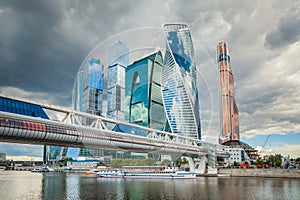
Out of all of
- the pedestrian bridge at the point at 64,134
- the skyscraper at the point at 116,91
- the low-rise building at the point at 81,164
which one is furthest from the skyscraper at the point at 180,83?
the pedestrian bridge at the point at 64,134

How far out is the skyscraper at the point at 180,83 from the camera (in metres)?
112

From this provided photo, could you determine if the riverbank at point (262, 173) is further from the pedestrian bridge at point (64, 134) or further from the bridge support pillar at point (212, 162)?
the pedestrian bridge at point (64, 134)

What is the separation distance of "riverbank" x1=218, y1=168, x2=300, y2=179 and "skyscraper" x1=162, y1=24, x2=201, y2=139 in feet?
115

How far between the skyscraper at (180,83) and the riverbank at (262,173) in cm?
3517

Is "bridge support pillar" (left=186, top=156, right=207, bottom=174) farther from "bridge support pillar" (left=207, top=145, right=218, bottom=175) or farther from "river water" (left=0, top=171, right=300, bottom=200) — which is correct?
"river water" (left=0, top=171, right=300, bottom=200)

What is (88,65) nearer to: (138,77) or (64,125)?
(138,77)

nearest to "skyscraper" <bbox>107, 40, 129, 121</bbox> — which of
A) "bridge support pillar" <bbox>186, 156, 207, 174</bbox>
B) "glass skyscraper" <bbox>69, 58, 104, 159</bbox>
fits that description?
"glass skyscraper" <bbox>69, 58, 104, 159</bbox>

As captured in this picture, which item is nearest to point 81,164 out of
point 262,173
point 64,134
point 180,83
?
point 180,83

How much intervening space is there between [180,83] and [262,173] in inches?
2093

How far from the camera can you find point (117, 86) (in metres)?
131

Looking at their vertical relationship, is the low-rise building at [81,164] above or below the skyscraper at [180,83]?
below

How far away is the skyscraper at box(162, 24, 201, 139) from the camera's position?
112312 millimetres

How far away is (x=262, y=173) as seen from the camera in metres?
69.6

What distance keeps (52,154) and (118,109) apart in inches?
3306
